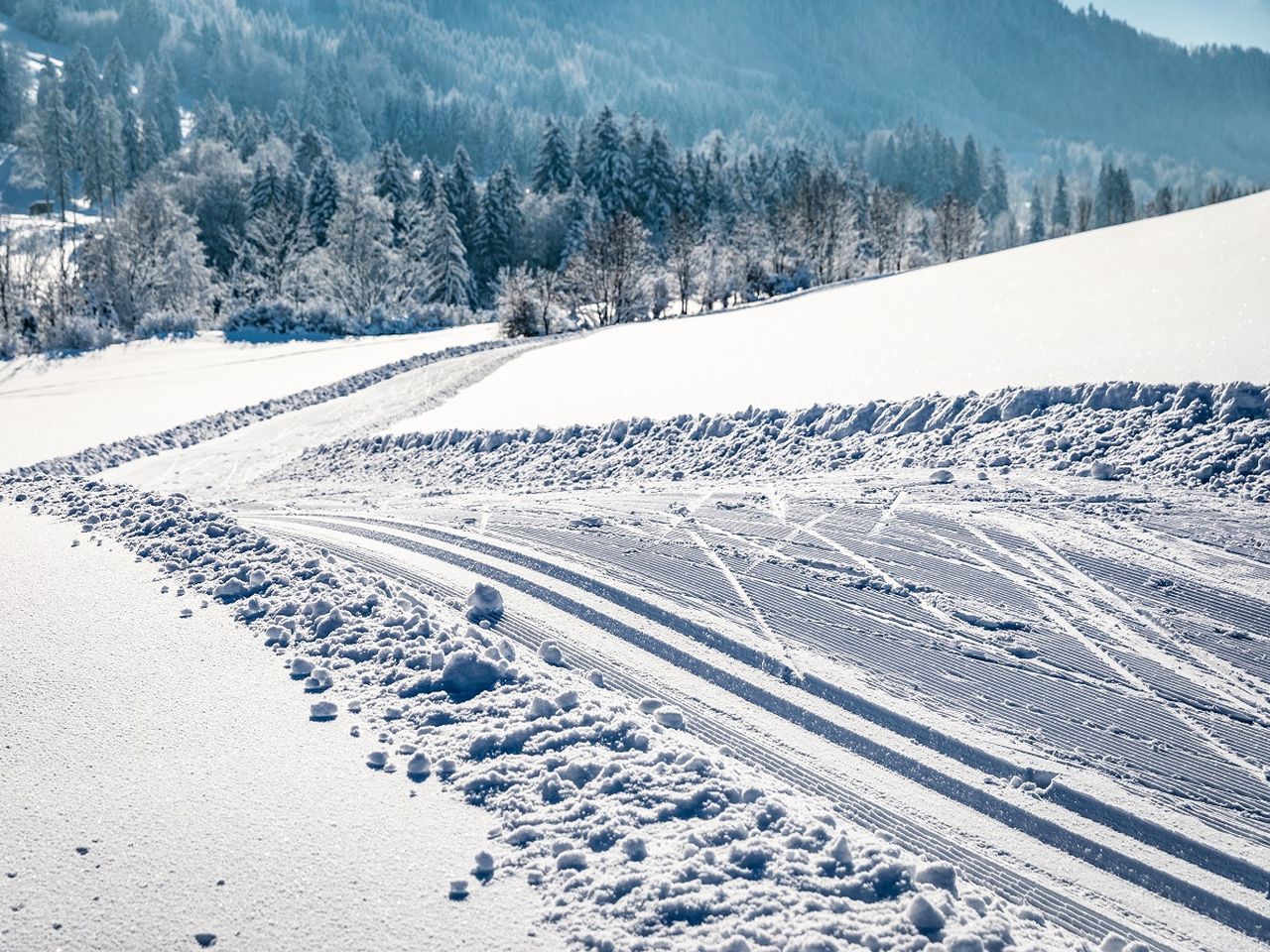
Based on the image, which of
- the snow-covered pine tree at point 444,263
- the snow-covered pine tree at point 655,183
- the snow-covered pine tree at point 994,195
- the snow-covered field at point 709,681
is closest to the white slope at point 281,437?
the snow-covered field at point 709,681

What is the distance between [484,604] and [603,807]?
255cm

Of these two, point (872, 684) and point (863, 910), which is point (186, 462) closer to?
point (872, 684)

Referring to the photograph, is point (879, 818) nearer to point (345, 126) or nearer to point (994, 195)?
point (994, 195)

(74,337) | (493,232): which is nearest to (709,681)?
(74,337)

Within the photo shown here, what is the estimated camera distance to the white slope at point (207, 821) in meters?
3.09

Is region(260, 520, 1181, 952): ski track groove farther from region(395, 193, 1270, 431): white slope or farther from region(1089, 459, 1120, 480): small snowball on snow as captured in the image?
region(395, 193, 1270, 431): white slope

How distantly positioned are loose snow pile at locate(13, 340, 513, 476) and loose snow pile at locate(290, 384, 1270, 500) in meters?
3.19

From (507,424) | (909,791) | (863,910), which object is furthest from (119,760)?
(507,424)

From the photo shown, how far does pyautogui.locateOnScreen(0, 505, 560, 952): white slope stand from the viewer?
3088 millimetres

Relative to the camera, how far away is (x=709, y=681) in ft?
16.3

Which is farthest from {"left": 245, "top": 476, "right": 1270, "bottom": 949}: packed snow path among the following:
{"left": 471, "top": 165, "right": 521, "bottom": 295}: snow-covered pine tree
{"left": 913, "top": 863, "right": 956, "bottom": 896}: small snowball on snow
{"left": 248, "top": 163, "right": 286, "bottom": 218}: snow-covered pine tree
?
{"left": 248, "top": 163, "right": 286, "bottom": 218}: snow-covered pine tree

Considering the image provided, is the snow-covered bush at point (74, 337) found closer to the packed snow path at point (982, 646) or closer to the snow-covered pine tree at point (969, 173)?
the packed snow path at point (982, 646)

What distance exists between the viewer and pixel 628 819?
3.59 metres

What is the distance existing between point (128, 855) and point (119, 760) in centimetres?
88
